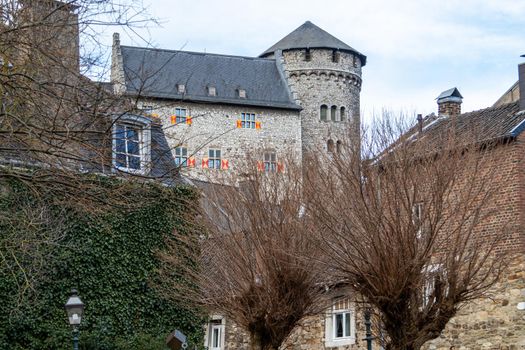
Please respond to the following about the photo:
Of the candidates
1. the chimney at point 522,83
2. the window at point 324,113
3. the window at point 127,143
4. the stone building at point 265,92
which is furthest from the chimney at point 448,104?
the window at point 324,113

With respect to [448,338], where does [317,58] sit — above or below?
above

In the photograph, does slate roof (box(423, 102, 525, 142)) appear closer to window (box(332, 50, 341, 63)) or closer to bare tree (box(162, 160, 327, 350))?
bare tree (box(162, 160, 327, 350))

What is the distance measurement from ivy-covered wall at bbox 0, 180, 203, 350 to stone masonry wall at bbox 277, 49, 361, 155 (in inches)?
1758

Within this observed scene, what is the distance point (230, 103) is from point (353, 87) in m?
10.8

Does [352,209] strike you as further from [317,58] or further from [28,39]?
[317,58]

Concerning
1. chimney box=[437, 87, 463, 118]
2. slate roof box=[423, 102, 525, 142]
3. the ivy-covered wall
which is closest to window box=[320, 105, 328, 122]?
chimney box=[437, 87, 463, 118]

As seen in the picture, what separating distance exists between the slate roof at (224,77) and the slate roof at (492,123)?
123ft

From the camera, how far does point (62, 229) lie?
63.9 ft

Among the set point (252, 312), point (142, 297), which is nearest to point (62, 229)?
point (142, 297)

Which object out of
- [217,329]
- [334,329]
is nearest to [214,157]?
[217,329]

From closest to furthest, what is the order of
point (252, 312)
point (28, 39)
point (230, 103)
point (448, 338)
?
point (28, 39) → point (252, 312) → point (448, 338) → point (230, 103)

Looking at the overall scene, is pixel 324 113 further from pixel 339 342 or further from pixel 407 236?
pixel 407 236

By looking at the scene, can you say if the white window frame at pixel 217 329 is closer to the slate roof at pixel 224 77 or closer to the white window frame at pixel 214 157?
the slate roof at pixel 224 77

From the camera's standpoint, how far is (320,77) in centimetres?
6800
